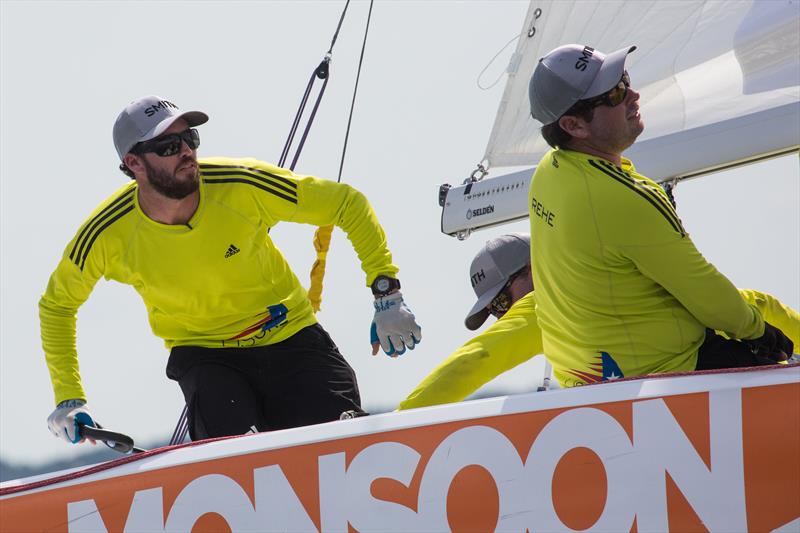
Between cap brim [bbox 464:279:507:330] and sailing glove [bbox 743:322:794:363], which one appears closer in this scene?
sailing glove [bbox 743:322:794:363]

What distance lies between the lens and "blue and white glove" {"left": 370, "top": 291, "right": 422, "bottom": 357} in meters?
3.47

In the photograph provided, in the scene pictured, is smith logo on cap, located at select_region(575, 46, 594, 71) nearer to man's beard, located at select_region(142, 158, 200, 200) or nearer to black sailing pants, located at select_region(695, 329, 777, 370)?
black sailing pants, located at select_region(695, 329, 777, 370)

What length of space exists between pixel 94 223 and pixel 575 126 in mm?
1438

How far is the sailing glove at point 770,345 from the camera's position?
271cm

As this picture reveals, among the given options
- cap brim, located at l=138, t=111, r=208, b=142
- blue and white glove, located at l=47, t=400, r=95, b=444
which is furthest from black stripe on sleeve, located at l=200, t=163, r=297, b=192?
blue and white glove, located at l=47, t=400, r=95, b=444

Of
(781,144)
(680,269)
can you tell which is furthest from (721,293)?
(781,144)

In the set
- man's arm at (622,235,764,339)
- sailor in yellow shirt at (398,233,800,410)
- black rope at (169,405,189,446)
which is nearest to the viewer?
man's arm at (622,235,764,339)

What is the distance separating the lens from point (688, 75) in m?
4.54

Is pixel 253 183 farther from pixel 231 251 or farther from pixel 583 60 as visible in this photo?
pixel 583 60

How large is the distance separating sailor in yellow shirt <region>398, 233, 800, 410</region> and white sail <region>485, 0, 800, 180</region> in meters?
0.78

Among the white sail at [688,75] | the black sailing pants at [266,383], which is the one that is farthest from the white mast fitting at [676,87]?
the black sailing pants at [266,383]

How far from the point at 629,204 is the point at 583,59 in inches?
14.3

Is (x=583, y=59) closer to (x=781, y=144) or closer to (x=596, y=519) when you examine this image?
(x=596, y=519)

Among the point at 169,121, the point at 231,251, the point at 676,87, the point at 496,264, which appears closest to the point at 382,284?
the point at 496,264
